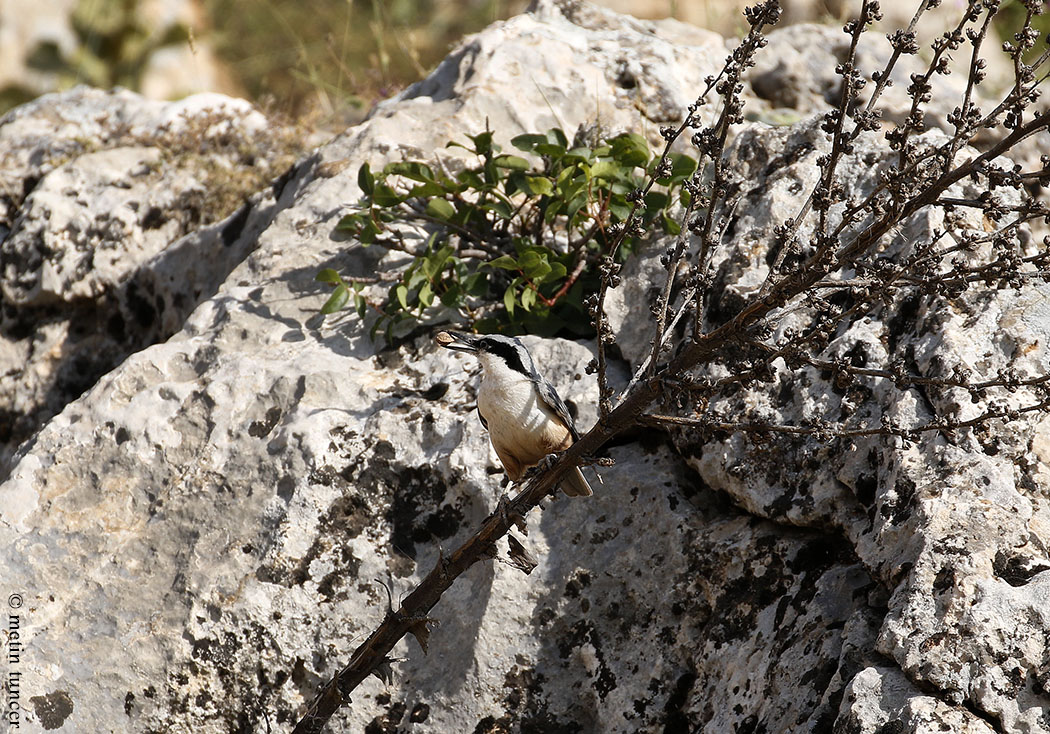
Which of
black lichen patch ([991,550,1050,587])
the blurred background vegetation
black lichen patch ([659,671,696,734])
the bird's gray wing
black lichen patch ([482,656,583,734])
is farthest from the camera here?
the blurred background vegetation

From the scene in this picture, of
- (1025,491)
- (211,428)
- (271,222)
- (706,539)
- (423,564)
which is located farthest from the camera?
(271,222)

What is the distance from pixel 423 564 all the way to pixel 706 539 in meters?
1.08

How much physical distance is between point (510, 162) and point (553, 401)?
133cm

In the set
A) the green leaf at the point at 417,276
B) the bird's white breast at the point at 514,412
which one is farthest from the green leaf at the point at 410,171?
the bird's white breast at the point at 514,412

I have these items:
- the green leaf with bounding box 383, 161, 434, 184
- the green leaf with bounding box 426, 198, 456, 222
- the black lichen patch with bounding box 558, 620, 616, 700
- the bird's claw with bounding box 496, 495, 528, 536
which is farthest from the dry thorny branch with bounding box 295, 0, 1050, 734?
the green leaf with bounding box 383, 161, 434, 184

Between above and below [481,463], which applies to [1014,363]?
above

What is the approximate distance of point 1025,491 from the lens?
9.38ft

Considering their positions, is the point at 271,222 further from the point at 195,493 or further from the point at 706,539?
the point at 706,539

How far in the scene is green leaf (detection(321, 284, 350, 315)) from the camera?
14.1 ft

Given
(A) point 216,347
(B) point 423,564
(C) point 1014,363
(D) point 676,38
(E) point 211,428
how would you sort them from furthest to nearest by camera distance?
(D) point 676,38, (A) point 216,347, (E) point 211,428, (B) point 423,564, (C) point 1014,363

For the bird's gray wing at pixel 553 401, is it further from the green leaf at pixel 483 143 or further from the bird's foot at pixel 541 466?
the green leaf at pixel 483 143

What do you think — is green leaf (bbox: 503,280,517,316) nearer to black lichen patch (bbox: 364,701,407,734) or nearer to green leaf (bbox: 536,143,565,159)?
green leaf (bbox: 536,143,565,159)

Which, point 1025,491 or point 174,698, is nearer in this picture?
point 1025,491

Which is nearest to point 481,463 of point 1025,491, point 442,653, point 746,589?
point 442,653
